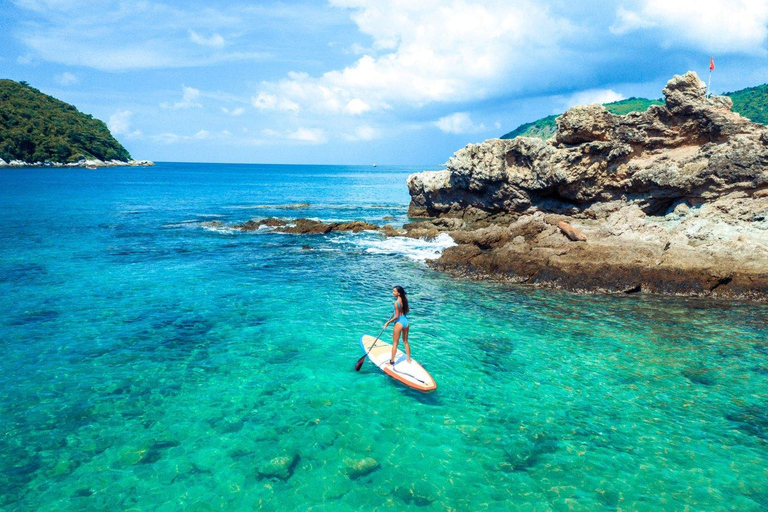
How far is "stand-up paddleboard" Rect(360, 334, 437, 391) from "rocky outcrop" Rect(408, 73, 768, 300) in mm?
11758

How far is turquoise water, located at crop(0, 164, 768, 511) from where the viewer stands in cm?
891

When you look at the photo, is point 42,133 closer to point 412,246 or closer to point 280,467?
point 412,246

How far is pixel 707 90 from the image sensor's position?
29.9 meters

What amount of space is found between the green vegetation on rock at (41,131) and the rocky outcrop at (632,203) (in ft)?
577

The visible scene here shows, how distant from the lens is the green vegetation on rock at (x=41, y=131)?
149875 mm

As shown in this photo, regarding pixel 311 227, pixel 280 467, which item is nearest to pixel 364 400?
pixel 280 467

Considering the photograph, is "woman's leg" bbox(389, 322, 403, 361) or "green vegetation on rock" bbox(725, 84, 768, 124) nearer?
"woman's leg" bbox(389, 322, 403, 361)

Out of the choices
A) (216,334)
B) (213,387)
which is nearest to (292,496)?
(213,387)

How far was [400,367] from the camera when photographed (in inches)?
533

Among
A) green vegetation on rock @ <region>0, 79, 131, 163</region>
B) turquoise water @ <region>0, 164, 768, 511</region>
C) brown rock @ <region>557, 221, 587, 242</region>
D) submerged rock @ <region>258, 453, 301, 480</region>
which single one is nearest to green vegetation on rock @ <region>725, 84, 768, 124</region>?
brown rock @ <region>557, 221, 587, 242</region>

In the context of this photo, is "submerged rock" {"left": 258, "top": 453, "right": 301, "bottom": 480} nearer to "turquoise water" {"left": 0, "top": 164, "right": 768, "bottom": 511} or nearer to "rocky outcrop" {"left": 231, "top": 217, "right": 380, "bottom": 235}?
"turquoise water" {"left": 0, "top": 164, "right": 768, "bottom": 511}

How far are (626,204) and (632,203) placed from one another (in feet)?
2.08

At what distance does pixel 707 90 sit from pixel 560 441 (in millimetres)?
31395

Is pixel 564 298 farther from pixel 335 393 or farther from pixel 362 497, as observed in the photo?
pixel 362 497
